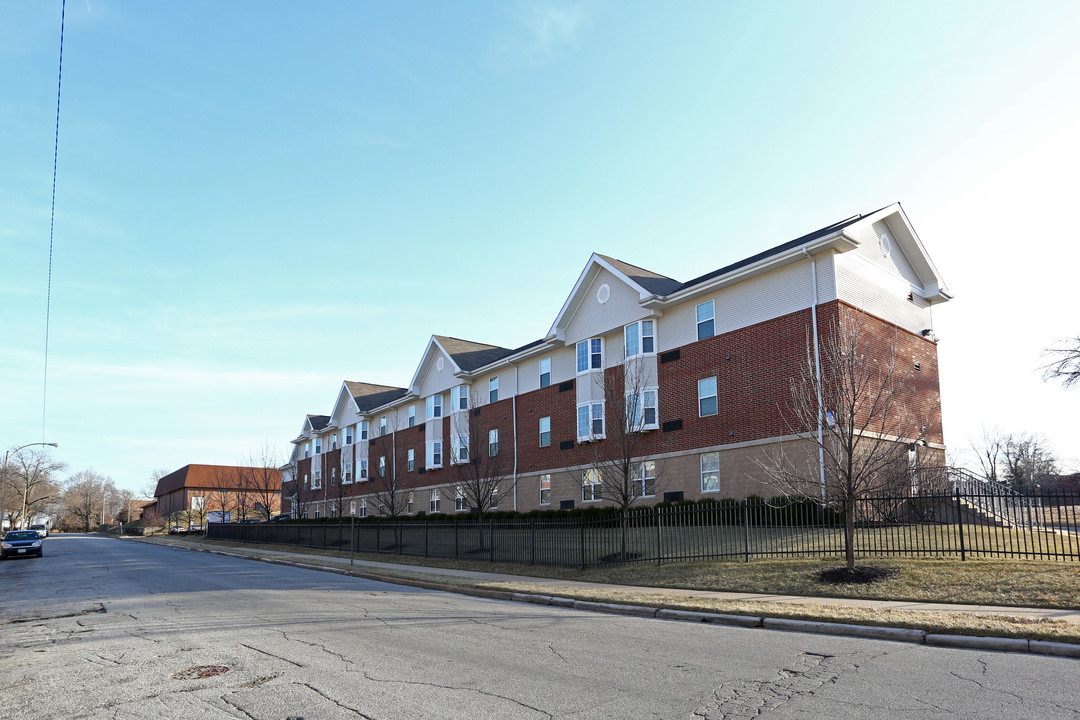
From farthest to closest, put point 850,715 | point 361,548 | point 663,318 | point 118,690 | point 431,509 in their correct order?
point 431,509 → point 361,548 → point 663,318 → point 118,690 → point 850,715

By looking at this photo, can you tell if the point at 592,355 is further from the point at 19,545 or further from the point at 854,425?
the point at 19,545

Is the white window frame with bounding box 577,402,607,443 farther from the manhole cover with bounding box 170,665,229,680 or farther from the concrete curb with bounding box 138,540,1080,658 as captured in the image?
the manhole cover with bounding box 170,665,229,680

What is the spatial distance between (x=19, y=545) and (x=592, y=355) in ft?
98.7

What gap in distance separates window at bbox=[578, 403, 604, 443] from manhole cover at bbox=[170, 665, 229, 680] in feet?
79.9

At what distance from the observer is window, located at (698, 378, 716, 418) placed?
90.4 feet

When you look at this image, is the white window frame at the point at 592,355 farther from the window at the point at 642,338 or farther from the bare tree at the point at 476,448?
the bare tree at the point at 476,448

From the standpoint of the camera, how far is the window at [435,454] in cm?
4562

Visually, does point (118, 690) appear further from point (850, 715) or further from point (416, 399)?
point (416, 399)

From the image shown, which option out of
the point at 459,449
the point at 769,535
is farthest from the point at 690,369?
the point at 459,449

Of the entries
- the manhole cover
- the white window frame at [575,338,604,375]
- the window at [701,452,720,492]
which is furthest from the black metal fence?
the manhole cover

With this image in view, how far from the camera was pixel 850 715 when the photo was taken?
5.89 meters

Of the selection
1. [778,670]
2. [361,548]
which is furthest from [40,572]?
[778,670]

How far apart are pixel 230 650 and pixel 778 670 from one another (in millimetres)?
6538

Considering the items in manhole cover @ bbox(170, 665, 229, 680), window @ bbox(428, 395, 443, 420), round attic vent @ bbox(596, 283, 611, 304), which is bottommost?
manhole cover @ bbox(170, 665, 229, 680)
